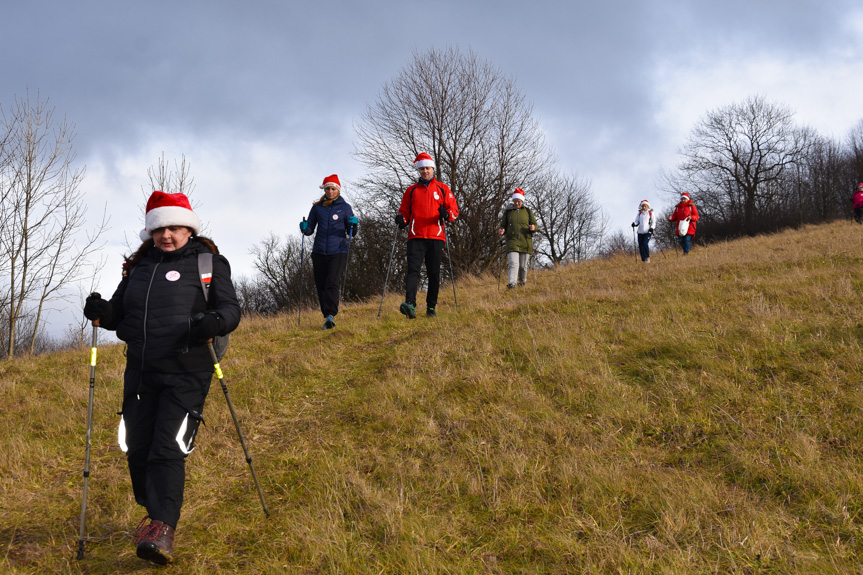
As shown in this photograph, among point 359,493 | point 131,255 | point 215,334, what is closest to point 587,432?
point 359,493

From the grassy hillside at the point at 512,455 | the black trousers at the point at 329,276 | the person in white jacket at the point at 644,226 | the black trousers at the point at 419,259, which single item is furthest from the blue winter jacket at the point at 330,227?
the person in white jacket at the point at 644,226

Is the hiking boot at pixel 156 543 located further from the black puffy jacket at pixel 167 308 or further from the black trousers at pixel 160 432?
the black puffy jacket at pixel 167 308

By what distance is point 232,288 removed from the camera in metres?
3.16

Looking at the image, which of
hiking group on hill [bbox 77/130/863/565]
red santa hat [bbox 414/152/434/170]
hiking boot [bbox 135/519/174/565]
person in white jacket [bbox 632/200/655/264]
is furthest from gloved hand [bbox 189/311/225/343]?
person in white jacket [bbox 632/200/655/264]

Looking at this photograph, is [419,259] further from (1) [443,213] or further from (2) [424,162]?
(2) [424,162]

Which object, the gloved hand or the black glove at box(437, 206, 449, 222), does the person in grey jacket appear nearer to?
the black glove at box(437, 206, 449, 222)

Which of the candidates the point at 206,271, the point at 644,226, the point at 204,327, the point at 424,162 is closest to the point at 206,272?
the point at 206,271

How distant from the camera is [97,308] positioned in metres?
2.88

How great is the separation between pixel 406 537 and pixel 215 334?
1.58 m

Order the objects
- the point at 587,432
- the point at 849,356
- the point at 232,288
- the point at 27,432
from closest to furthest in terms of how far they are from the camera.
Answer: the point at 232,288 < the point at 587,432 < the point at 849,356 < the point at 27,432

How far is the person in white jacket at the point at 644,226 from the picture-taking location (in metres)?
15.4

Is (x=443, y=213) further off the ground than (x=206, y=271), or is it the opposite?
(x=443, y=213)

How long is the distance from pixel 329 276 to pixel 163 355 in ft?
17.6

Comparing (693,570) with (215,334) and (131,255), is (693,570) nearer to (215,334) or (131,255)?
(215,334)
